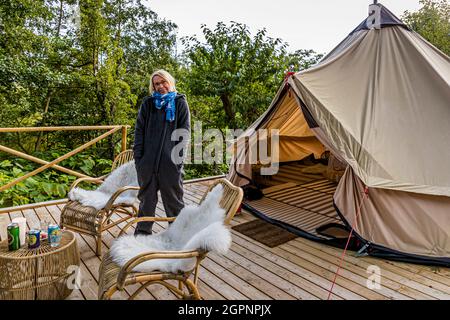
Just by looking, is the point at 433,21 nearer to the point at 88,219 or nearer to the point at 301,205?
the point at 301,205

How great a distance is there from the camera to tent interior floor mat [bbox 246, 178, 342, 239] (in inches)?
138

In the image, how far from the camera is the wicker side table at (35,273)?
6.20 ft

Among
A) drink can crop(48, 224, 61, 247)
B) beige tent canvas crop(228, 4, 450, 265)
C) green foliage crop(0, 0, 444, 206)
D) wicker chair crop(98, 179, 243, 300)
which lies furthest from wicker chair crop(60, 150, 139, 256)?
green foliage crop(0, 0, 444, 206)

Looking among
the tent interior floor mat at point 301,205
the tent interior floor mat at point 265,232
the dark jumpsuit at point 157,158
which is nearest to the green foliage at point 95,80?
the tent interior floor mat at point 301,205

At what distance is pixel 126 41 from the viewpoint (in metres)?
9.76

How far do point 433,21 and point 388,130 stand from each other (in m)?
11.3

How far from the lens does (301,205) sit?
409 centimetres

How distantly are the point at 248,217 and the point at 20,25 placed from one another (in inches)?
244

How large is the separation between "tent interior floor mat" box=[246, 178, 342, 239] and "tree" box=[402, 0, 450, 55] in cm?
896

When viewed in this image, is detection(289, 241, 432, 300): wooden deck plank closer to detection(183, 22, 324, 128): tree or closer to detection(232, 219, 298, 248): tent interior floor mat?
detection(232, 219, 298, 248): tent interior floor mat

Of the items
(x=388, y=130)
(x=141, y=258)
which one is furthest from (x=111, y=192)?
(x=388, y=130)

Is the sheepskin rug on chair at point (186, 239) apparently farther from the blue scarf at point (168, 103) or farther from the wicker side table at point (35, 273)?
the blue scarf at point (168, 103)

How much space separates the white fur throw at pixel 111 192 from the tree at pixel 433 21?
1148 centimetres
